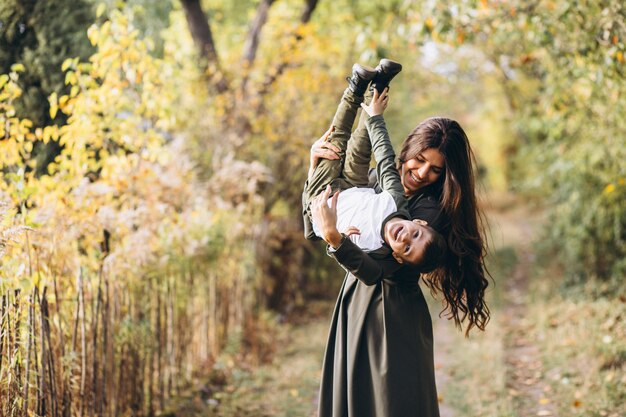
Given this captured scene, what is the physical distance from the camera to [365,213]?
8.83ft

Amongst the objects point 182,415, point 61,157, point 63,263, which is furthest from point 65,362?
point 182,415

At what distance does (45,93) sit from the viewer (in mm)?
4344

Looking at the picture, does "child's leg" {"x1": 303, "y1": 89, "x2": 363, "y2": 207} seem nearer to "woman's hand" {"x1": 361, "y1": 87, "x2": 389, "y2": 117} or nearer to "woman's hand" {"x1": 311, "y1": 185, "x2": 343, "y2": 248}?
"woman's hand" {"x1": 361, "y1": 87, "x2": 389, "y2": 117}

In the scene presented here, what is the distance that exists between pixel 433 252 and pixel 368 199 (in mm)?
350

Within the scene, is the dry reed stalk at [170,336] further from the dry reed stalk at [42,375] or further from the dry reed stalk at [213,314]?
the dry reed stalk at [42,375]

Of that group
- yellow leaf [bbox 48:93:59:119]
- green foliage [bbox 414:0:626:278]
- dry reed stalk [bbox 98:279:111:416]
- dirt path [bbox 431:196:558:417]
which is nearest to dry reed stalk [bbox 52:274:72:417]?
dry reed stalk [bbox 98:279:111:416]

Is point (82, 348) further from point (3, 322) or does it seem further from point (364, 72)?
point (364, 72)

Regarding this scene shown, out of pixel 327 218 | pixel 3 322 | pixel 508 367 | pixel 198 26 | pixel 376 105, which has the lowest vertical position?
pixel 508 367

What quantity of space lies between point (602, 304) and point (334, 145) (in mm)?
6107

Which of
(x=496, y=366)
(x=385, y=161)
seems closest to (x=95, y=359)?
(x=385, y=161)

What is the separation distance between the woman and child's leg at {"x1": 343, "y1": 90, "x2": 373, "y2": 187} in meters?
0.01

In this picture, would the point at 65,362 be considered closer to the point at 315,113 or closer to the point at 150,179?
the point at 150,179

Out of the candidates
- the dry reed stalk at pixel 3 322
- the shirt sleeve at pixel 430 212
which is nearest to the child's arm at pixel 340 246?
the shirt sleeve at pixel 430 212

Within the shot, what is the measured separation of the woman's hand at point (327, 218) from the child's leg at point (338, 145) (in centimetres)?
25
